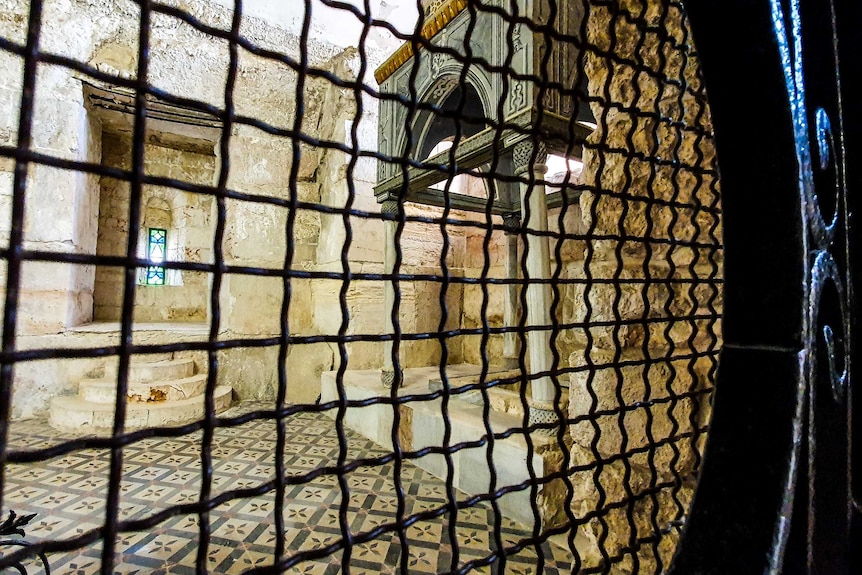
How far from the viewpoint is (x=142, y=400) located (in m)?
4.19

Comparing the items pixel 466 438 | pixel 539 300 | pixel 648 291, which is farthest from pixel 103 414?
pixel 648 291

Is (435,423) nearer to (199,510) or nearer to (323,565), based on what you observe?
(323,565)

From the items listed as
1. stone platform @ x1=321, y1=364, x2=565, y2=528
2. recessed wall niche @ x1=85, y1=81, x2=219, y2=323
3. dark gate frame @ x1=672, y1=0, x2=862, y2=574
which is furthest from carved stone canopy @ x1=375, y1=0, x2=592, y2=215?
recessed wall niche @ x1=85, y1=81, x2=219, y2=323

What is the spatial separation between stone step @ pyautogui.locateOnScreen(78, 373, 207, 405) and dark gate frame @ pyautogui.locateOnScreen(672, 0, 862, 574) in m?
4.51

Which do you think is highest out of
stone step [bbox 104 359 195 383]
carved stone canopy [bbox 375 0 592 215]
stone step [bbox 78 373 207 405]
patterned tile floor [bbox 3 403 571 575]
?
carved stone canopy [bbox 375 0 592 215]

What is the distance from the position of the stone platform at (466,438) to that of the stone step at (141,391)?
5.02ft

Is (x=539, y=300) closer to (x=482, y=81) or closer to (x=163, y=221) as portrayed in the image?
(x=482, y=81)

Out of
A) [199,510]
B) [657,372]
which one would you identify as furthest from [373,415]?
[199,510]

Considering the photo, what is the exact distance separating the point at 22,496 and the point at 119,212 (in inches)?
207

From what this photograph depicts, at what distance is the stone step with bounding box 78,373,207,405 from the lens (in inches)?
164

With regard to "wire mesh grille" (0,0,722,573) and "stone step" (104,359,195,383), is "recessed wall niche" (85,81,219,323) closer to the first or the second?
"wire mesh grille" (0,0,722,573)

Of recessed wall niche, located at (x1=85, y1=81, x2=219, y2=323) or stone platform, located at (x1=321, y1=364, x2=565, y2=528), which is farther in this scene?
recessed wall niche, located at (x1=85, y1=81, x2=219, y2=323)

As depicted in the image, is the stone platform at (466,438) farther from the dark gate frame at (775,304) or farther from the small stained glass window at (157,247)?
the small stained glass window at (157,247)

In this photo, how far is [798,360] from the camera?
522 millimetres
